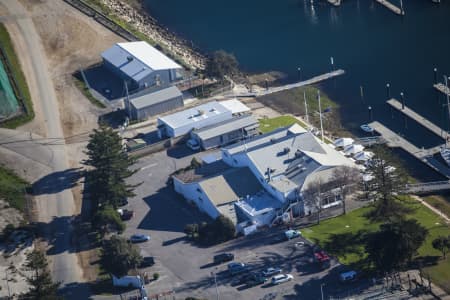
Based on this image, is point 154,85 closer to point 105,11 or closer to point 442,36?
point 105,11

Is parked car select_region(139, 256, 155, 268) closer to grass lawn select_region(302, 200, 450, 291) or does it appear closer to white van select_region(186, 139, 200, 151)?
grass lawn select_region(302, 200, 450, 291)

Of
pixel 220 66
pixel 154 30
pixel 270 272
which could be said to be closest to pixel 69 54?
pixel 154 30

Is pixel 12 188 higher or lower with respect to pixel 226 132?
lower

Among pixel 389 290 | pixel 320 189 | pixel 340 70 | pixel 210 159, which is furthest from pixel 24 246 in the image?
pixel 340 70

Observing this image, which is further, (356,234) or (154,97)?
(154,97)

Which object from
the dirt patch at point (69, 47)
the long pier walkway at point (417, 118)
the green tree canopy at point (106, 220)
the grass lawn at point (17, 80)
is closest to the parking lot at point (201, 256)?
the green tree canopy at point (106, 220)

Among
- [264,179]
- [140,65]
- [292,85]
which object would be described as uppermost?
[140,65]

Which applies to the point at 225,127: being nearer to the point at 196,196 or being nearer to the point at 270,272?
the point at 196,196

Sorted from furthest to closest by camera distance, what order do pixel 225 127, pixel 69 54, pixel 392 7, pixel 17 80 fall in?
1. pixel 392 7
2. pixel 69 54
3. pixel 17 80
4. pixel 225 127
